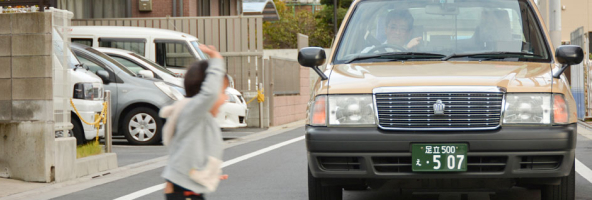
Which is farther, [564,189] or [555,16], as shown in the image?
[555,16]

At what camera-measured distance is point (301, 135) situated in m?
17.3

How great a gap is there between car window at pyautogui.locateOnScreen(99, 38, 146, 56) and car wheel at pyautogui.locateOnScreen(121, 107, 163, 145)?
3.41 metres

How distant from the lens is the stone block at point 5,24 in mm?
9406

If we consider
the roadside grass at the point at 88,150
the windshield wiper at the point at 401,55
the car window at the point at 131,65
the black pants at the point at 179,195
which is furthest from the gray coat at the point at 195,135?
the car window at the point at 131,65

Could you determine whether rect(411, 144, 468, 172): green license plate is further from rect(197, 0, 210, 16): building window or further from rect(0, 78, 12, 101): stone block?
rect(197, 0, 210, 16): building window

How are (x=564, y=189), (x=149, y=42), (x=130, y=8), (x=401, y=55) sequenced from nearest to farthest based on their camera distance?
1. (x=564, y=189)
2. (x=401, y=55)
3. (x=149, y=42)
4. (x=130, y=8)

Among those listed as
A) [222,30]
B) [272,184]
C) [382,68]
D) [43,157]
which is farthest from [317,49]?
[222,30]

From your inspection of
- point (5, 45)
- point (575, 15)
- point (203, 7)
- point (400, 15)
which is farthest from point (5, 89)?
point (575, 15)

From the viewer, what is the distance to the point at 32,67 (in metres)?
9.35

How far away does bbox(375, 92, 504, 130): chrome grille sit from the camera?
589 cm

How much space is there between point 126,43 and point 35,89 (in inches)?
336

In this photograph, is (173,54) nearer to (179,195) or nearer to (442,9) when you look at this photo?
(442,9)

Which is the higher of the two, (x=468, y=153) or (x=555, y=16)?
(x=555, y=16)

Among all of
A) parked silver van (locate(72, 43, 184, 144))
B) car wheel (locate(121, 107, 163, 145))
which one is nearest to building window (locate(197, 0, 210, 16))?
parked silver van (locate(72, 43, 184, 144))
